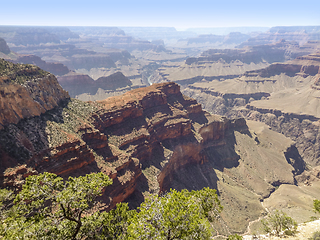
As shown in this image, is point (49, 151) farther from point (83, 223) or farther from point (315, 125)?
point (315, 125)

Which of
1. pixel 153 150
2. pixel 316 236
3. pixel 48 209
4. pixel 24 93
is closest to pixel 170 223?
pixel 48 209

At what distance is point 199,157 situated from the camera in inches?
3991

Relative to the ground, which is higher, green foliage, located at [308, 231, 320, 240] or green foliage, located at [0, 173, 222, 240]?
green foliage, located at [0, 173, 222, 240]

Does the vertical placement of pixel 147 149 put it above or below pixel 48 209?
below

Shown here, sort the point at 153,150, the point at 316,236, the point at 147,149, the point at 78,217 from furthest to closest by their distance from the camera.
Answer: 1. the point at 153,150
2. the point at 147,149
3. the point at 316,236
4. the point at 78,217

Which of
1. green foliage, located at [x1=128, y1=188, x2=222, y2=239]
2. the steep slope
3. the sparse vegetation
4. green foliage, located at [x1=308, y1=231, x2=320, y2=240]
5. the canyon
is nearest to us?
green foliage, located at [x1=128, y1=188, x2=222, y2=239]

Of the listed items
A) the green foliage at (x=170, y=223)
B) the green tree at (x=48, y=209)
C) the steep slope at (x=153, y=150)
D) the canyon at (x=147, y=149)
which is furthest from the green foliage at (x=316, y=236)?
the canyon at (x=147, y=149)

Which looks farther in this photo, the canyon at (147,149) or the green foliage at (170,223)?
the canyon at (147,149)

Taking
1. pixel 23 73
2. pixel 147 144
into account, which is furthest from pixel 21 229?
pixel 147 144

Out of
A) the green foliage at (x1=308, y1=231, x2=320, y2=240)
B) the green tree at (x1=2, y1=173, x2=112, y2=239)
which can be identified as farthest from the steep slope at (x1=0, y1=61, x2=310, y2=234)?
the green foliage at (x1=308, y1=231, x2=320, y2=240)

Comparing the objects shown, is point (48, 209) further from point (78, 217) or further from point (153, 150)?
point (153, 150)

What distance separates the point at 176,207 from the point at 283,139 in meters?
152

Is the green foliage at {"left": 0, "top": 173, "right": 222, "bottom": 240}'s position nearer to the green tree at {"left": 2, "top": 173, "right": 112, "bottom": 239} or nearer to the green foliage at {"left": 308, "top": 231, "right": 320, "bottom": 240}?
the green tree at {"left": 2, "top": 173, "right": 112, "bottom": 239}

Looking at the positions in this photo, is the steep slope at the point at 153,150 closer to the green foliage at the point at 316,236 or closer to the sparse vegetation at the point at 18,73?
the sparse vegetation at the point at 18,73
